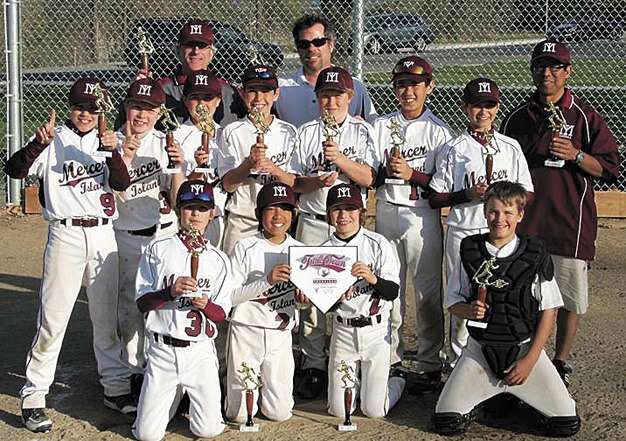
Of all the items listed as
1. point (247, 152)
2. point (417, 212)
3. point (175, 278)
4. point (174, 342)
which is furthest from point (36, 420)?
point (417, 212)

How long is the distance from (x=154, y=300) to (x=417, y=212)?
1.64 meters

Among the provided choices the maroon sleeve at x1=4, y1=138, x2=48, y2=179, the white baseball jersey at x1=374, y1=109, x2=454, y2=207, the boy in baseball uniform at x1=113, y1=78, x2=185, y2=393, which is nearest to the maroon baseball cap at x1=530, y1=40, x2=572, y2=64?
the white baseball jersey at x1=374, y1=109, x2=454, y2=207

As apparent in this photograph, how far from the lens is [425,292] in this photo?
581 centimetres

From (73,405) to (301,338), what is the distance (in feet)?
4.52

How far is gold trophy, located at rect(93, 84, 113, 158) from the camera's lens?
5.13m

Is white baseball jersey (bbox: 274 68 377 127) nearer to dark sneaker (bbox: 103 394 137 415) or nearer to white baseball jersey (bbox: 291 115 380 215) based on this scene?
white baseball jersey (bbox: 291 115 380 215)

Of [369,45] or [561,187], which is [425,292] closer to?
[561,187]

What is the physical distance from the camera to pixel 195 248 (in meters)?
5.10

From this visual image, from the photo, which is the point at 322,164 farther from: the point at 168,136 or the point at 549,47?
the point at 549,47

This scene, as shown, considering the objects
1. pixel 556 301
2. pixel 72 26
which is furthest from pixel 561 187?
pixel 72 26

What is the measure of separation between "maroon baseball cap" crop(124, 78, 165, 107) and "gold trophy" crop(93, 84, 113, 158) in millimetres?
192

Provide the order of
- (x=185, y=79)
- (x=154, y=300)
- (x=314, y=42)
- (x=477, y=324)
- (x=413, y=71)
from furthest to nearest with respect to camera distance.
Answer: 1. (x=314, y=42)
2. (x=185, y=79)
3. (x=413, y=71)
4. (x=477, y=324)
5. (x=154, y=300)

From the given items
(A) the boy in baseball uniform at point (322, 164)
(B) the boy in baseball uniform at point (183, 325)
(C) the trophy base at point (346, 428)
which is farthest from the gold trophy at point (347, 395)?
(B) the boy in baseball uniform at point (183, 325)

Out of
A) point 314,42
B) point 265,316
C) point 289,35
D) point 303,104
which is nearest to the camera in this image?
point 265,316
